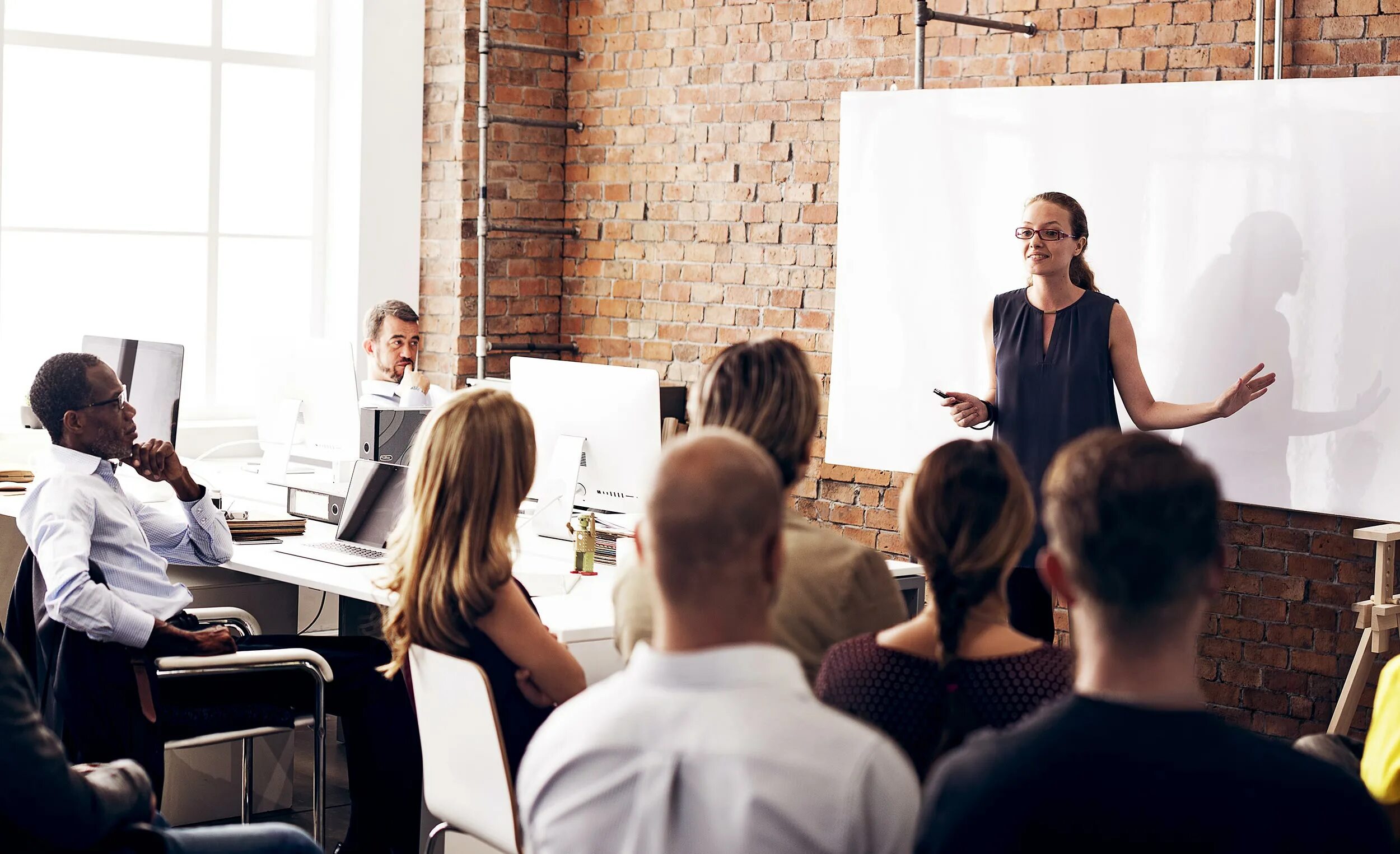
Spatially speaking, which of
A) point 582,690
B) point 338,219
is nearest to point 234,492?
point 338,219

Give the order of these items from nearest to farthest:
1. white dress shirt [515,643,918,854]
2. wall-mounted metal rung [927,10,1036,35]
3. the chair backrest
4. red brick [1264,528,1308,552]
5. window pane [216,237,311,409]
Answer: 1. white dress shirt [515,643,918,854]
2. the chair backrest
3. red brick [1264,528,1308,552]
4. wall-mounted metal rung [927,10,1036,35]
5. window pane [216,237,311,409]

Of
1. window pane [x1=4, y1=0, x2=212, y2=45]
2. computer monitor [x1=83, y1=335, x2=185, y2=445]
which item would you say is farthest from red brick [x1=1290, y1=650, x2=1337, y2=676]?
window pane [x1=4, y1=0, x2=212, y2=45]

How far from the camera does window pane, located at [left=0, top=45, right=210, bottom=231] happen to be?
5.77m

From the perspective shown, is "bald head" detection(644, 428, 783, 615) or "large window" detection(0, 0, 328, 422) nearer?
"bald head" detection(644, 428, 783, 615)

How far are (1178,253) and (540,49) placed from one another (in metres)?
3.09

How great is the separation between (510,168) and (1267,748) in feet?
18.0

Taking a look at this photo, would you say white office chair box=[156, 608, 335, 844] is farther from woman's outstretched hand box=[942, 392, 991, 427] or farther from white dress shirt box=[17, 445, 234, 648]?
woman's outstretched hand box=[942, 392, 991, 427]

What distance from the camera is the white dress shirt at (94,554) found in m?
2.96

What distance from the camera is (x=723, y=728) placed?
139cm

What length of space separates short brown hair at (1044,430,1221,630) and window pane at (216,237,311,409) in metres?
5.42

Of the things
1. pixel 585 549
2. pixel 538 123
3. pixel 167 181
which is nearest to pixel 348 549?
pixel 585 549

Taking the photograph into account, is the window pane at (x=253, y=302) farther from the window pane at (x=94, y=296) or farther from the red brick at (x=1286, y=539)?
the red brick at (x=1286, y=539)

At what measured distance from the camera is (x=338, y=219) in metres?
6.50

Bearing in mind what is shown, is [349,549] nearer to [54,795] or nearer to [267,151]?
[54,795]
